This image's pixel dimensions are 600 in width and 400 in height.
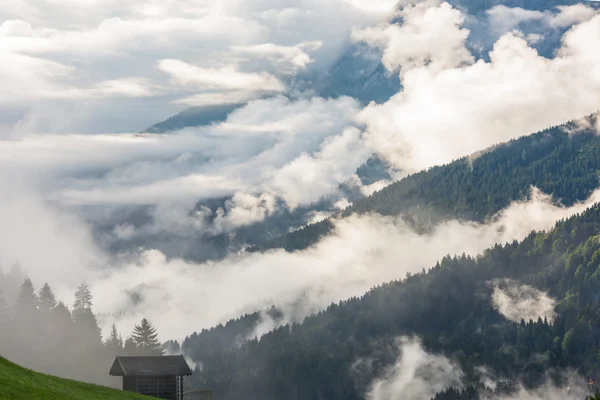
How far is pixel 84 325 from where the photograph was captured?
186m

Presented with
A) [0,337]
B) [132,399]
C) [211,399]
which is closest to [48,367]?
[0,337]

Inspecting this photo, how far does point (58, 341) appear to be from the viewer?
174 m

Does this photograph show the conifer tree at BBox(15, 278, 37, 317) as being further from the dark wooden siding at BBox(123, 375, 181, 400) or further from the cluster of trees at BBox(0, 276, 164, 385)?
the dark wooden siding at BBox(123, 375, 181, 400)

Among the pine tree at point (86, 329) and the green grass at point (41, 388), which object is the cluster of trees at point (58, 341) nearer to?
the pine tree at point (86, 329)

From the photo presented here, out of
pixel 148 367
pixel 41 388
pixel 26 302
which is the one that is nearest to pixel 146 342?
pixel 26 302

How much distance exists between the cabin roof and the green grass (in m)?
31.8

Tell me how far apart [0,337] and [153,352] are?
2946cm

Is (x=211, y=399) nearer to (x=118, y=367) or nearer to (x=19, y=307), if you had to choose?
(x=118, y=367)

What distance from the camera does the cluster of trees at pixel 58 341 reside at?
159875mm

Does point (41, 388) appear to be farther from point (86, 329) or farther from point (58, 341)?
point (86, 329)

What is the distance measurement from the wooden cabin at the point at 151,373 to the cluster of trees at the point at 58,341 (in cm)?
4254

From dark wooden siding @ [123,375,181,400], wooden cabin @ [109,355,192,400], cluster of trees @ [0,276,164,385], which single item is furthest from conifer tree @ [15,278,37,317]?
dark wooden siding @ [123,375,181,400]

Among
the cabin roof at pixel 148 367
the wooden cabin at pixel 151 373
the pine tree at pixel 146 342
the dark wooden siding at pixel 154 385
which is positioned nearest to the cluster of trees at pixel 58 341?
the pine tree at pixel 146 342

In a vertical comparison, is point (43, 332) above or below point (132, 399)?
above
